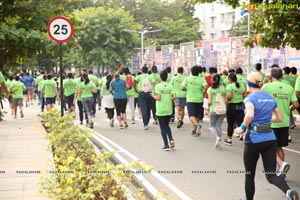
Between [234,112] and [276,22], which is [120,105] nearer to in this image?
[234,112]

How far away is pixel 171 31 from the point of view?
212 feet

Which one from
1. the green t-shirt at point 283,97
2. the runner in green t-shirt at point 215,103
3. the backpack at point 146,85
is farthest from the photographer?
the backpack at point 146,85

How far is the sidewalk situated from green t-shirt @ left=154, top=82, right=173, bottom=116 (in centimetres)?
264

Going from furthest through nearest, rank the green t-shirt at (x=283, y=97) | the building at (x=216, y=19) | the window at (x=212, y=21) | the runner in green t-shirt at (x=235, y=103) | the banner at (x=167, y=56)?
the window at (x=212, y=21) < the building at (x=216, y=19) < the banner at (x=167, y=56) < the runner in green t-shirt at (x=235, y=103) < the green t-shirt at (x=283, y=97)

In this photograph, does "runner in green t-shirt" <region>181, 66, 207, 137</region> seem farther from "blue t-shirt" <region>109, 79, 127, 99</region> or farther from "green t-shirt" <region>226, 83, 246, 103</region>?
"blue t-shirt" <region>109, 79, 127, 99</region>

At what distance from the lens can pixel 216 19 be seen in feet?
262

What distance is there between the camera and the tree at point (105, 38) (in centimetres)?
4738

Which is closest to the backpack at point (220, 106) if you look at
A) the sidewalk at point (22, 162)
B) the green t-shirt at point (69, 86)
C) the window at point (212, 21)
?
the sidewalk at point (22, 162)

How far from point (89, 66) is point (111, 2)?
18.1m

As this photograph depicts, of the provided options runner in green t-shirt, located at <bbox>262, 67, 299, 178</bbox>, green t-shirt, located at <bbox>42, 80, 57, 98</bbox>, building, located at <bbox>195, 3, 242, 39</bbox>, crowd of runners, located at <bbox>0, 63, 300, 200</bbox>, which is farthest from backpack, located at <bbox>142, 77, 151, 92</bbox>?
building, located at <bbox>195, 3, 242, 39</bbox>

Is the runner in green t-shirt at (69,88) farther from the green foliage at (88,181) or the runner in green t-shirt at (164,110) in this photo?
the green foliage at (88,181)

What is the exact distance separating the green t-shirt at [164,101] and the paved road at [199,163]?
2.85 ft

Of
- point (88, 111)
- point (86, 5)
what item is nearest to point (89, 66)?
point (86, 5)

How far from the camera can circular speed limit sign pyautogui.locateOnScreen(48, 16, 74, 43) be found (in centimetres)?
1173
